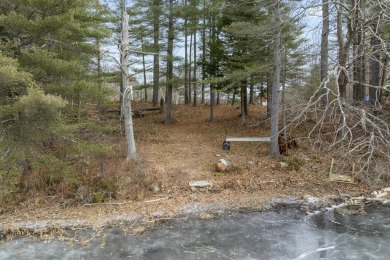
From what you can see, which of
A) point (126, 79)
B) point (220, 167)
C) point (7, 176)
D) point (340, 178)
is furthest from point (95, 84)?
point (340, 178)

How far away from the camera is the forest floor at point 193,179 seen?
7016mm

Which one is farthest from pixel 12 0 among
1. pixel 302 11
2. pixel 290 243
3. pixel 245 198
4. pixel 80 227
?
pixel 290 243

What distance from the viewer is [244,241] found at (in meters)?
5.55

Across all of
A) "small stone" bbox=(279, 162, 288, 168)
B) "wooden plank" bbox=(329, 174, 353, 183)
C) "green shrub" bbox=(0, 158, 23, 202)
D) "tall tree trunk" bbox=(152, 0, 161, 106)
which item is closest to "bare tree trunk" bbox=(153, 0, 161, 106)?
"tall tree trunk" bbox=(152, 0, 161, 106)

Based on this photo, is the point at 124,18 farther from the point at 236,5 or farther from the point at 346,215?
the point at 346,215

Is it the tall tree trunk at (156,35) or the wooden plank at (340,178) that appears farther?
the tall tree trunk at (156,35)

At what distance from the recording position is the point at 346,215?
21.8 ft

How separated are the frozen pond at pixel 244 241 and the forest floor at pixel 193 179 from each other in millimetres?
773

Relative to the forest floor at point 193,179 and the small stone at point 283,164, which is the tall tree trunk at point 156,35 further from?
the small stone at point 283,164

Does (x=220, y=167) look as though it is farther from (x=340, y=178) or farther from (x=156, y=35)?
(x=156, y=35)

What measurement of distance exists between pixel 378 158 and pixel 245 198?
4669mm

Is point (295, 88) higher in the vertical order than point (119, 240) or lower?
higher

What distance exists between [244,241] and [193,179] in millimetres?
3359

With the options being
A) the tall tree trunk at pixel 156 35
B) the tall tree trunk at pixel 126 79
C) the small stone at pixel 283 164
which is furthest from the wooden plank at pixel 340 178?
the tall tree trunk at pixel 156 35
